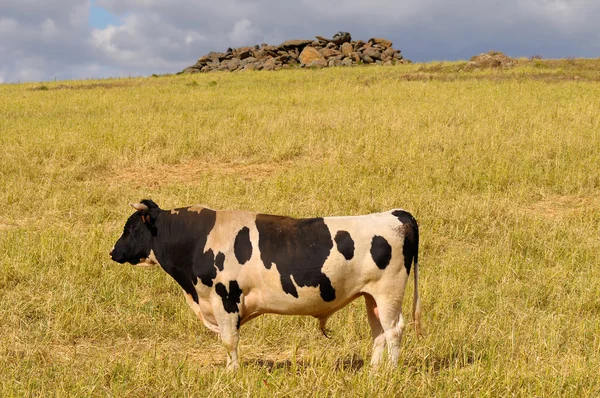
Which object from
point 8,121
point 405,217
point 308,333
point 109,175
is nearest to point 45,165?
point 109,175

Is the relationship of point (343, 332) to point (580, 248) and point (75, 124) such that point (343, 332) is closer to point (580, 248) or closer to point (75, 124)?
point (580, 248)

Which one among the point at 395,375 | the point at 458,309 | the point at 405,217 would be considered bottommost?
the point at 458,309

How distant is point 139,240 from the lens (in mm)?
5512

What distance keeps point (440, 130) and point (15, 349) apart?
40.8 ft

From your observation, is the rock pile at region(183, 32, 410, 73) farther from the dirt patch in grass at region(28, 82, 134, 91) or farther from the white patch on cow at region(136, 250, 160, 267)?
the white patch on cow at region(136, 250, 160, 267)

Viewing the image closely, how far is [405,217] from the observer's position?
5094 mm

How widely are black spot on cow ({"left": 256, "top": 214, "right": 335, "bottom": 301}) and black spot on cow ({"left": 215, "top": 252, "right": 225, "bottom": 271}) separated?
318 mm

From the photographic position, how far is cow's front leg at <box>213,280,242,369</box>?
16.0 ft

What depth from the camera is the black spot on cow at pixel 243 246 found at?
16.1 feet

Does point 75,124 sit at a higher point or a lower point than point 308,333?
higher

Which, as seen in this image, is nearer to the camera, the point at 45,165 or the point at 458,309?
the point at 458,309

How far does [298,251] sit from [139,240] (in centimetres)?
158

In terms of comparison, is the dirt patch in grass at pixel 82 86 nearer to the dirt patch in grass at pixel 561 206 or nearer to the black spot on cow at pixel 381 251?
the dirt patch in grass at pixel 561 206

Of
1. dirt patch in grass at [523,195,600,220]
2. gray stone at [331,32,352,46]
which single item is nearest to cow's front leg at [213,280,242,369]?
dirt patch in grass at [523,195,600,220]
